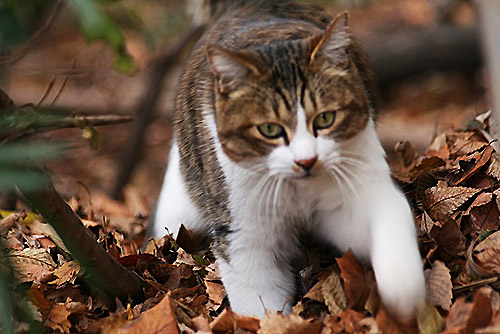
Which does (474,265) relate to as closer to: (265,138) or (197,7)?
(265,138)

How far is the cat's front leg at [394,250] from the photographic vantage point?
1.98 meters

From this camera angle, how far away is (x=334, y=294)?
225 cm

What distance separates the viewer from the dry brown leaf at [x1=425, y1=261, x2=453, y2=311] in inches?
82.7

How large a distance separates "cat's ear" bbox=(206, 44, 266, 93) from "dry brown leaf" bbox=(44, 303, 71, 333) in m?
0.89

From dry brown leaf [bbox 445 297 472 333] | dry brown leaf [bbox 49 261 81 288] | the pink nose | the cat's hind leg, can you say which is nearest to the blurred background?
the cat's hind leg

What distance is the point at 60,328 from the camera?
2207 millimetres

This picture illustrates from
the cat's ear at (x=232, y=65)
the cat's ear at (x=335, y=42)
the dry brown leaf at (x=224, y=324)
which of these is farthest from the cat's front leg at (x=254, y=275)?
the cat's ear at (x=335, y=42)

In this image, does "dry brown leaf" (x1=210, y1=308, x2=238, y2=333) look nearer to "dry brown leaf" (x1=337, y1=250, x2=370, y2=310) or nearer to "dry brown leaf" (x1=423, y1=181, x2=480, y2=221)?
"dry brown leaf" (x1=337, y1=250, x2=370, y2=310)

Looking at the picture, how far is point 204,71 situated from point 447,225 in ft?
3.41

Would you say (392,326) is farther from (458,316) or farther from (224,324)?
(224,324)

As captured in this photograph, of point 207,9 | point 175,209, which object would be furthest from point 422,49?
point 175,209

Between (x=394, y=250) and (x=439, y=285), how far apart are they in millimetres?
208

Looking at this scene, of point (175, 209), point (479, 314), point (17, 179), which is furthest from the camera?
point (175, 209)

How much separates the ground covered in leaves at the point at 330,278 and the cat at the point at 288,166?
11 cm
